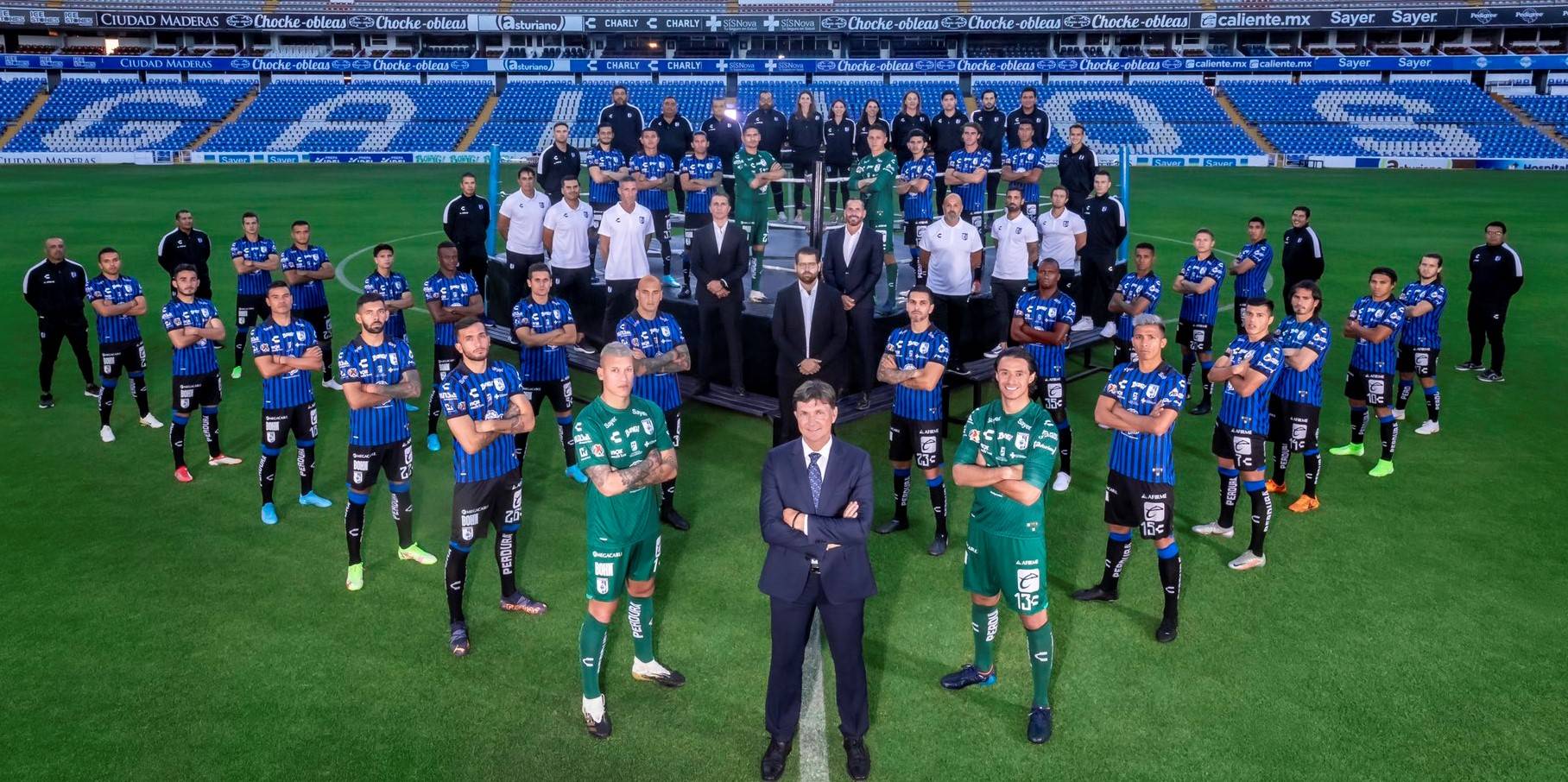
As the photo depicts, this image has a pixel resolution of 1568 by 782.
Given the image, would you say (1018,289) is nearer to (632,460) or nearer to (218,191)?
(632,460)

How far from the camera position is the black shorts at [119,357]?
36.5 ft

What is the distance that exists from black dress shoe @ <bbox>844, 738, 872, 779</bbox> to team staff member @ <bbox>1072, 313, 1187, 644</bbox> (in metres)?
2.51

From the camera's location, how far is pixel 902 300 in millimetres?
12922

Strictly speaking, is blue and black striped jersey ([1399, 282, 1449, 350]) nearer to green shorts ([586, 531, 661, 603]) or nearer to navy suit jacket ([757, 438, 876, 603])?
navy suit jacket ([757, 438, 876, 603])

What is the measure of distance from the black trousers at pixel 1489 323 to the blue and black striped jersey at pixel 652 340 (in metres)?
10.1

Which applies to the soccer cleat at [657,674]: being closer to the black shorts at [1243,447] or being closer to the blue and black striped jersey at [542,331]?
the blue and black striped jersey at [542,331]

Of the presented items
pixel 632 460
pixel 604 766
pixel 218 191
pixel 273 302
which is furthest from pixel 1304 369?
pixel 218 191

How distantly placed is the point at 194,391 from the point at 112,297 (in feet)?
7.21

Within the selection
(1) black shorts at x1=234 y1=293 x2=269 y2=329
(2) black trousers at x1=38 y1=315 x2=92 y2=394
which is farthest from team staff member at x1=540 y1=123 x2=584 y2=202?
(2) black trousers at x1=38 y1=315 x2=92 y2=394

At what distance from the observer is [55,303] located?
11.7 meters

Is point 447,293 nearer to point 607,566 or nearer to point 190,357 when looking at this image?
point 190,357

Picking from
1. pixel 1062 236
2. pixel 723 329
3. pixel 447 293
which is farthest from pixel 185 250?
pixel 1062 236

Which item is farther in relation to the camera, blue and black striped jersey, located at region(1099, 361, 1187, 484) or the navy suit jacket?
blue and black striped jersey, located at region(1099, 361, 1187, 484)

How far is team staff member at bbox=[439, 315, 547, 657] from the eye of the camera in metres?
6.80
